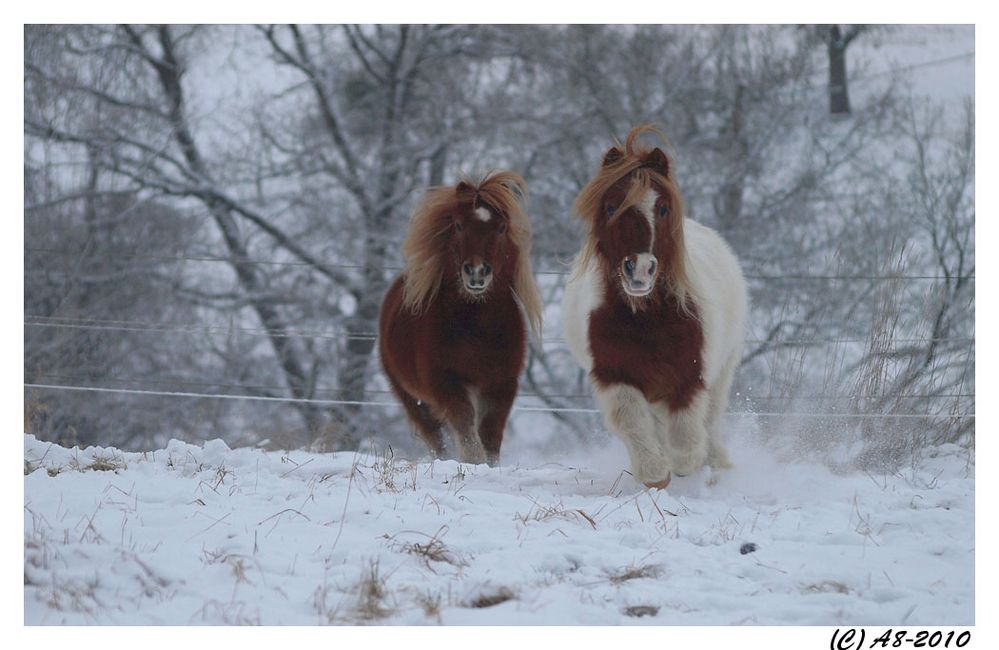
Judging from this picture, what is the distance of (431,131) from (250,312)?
4576 mm

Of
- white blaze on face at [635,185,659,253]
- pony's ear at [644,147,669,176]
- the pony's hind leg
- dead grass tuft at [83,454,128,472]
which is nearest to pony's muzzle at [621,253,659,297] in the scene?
white blaze on face at [635,185,659,253]

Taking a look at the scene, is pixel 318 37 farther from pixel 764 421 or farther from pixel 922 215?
pixel 764 421

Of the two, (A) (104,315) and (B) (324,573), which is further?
(A) (104,315)

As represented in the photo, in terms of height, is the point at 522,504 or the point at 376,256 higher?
the point at 376,256

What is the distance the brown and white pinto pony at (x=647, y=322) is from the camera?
531 centimetres

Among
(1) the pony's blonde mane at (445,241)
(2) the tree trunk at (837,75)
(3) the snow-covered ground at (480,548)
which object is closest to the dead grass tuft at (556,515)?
(3) the snow-covered ground at (480,548)

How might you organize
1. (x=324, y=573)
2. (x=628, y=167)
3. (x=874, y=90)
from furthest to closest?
(x=874, y=90) → (x=628, y=167) → (x=324, y=573)

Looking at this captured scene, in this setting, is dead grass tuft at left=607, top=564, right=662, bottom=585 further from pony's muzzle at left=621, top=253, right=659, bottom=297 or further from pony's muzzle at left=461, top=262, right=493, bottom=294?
pony's muzzle at left=461, top=262, right=493, bottom=294

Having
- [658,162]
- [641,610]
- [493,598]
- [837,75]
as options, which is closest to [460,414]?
[658,162]

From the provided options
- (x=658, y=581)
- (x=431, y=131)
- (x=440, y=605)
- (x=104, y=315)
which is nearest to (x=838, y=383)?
(x=658, y=581)

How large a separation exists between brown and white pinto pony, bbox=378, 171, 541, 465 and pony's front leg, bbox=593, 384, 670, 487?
1.17 metres

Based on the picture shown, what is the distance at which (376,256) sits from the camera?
1587 cm

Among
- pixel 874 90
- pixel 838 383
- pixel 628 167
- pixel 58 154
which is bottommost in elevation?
pixel 838 383

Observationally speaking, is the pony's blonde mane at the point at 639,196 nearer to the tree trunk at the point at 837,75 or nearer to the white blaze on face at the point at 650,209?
the white blaze on face at the point at 650,209
